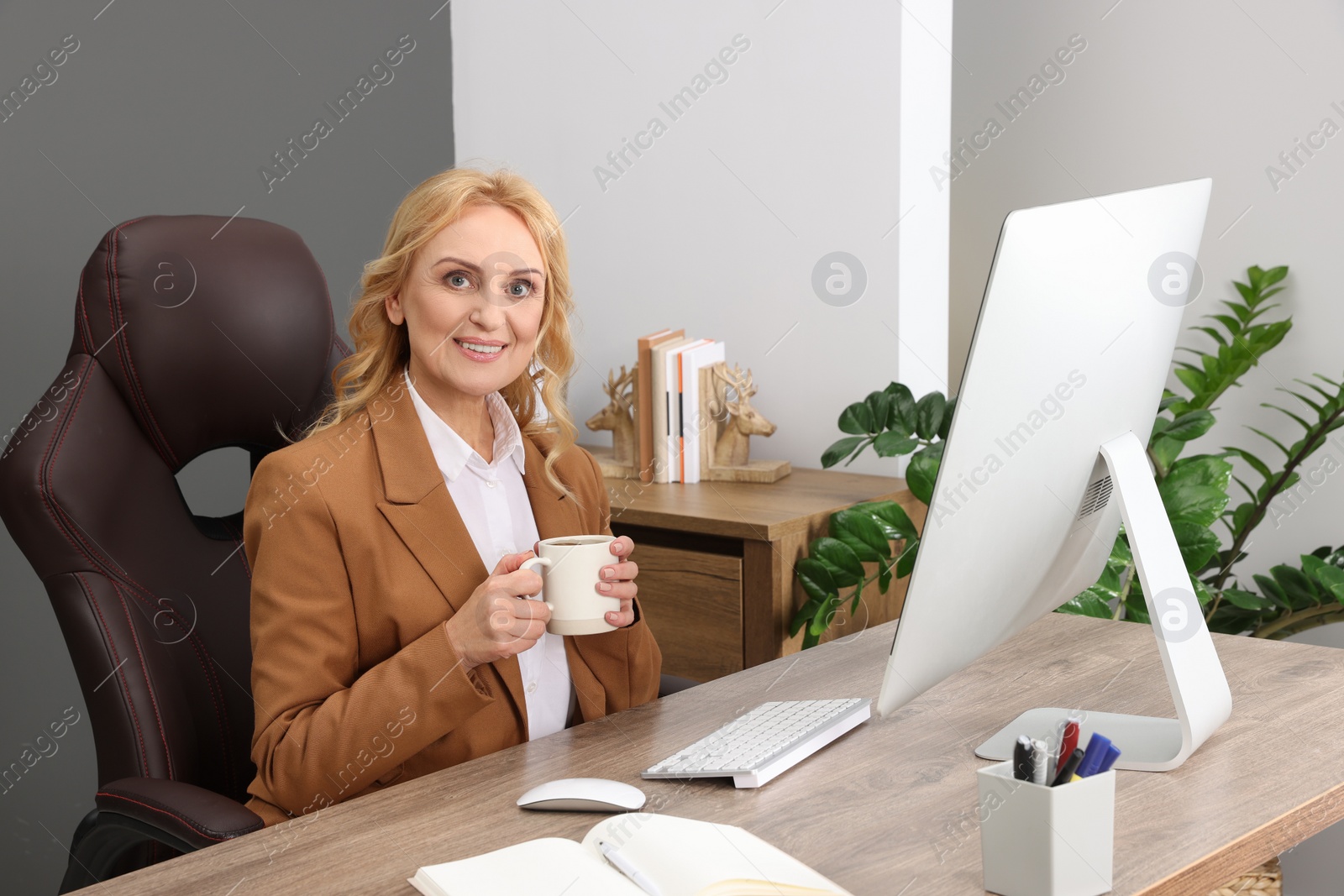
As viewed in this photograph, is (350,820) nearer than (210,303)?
Yes

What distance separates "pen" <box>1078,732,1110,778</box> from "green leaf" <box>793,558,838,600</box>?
132cm

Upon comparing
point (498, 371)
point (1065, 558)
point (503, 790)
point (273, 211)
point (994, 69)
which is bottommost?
point (503, 790)

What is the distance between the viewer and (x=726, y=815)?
3.46 feet

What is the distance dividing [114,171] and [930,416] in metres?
1.73

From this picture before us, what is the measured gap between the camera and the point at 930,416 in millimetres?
2297

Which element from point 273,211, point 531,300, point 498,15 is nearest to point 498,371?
point 531,300

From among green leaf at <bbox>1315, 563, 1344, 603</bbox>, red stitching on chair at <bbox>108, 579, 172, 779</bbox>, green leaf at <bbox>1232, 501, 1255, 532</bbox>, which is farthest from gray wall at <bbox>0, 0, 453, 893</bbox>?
green leaf at <bbox>1315, 563, 1344, 603</bbox>

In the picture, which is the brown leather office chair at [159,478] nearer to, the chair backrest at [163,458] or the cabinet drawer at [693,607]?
the chair backrest at [163,458]

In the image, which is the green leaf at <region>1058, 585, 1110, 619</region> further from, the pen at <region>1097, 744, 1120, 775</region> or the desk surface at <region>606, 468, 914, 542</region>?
the pen at <region>1097, 744, 1120, 775</region>

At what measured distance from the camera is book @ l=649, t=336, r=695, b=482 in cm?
268

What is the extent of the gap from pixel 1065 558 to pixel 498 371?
0.70 metres

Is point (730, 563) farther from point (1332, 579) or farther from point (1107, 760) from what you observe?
point (1107, 760)

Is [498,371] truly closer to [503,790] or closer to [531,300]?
[531,300]

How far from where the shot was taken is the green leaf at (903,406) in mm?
2324
